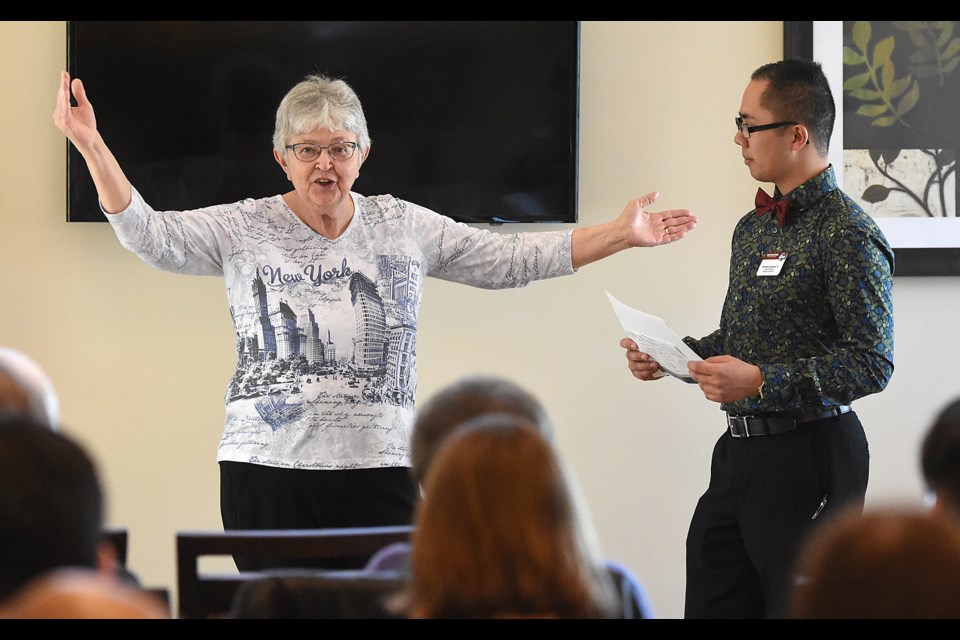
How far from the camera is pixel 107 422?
141 inches

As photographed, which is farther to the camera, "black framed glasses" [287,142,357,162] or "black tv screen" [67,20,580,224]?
"black tv screen" [67,20,580,224]

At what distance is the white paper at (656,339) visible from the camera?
2586mm

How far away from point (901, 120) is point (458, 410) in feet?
8.01

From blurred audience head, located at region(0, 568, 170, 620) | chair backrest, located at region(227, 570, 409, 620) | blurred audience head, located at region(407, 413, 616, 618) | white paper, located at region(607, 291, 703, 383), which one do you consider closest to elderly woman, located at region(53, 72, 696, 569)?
white paper, located at region(607, 291, 703, 383)

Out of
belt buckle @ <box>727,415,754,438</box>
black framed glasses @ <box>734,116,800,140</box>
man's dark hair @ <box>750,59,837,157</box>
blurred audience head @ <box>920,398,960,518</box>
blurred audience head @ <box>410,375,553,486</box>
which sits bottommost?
belt buckle @ <box>727,415,754,438</box>

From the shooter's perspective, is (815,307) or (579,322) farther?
(579,322)

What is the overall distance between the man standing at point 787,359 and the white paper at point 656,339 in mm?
66

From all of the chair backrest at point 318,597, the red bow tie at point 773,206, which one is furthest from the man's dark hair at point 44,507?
the red bow tie at point 773,206

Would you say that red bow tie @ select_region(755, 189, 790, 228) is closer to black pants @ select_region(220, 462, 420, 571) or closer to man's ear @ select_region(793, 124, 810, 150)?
man's ear @ select_region(793, 124, 810, 150)

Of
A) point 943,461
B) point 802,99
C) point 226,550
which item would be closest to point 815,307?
point 802,99

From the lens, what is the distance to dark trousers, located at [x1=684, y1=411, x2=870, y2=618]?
257cm

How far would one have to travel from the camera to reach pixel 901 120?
11.9 ft

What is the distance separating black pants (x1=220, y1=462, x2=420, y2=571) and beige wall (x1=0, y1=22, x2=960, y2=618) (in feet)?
3.67

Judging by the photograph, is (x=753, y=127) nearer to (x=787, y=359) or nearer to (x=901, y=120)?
(x=787, y=359)
